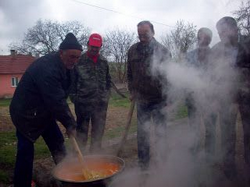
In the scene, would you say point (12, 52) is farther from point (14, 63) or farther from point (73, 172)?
point (73, 172)

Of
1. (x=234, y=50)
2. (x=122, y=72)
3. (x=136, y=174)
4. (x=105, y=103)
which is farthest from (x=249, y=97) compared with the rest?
(x=122, y=72)

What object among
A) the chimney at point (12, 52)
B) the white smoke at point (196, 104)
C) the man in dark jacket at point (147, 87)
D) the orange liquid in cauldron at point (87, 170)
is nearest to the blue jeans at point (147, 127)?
the man in dark jacket at point (147, 87)

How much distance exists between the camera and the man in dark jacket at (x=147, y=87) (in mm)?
4348

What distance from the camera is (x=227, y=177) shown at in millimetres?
3779

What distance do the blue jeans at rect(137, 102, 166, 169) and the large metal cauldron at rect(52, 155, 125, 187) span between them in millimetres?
1069

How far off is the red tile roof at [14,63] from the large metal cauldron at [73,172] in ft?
109

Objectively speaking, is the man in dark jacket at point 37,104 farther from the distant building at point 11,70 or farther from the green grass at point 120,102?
the distant building at point 11,70

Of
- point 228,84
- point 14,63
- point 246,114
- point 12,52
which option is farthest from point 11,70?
point 246,114

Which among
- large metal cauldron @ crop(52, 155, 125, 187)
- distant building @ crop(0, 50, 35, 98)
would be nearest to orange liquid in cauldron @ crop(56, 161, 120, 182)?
large metal cauldron @ crop(52, 155, 125, 187)

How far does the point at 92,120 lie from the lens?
4.82m

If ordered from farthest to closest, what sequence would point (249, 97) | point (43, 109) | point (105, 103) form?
point (105, 103) → point (249, 97) → point (43, 109)

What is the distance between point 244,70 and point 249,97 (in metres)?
0.37

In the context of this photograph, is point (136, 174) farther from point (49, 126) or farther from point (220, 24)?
point (220, 24)

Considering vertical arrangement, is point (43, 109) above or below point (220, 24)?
below
